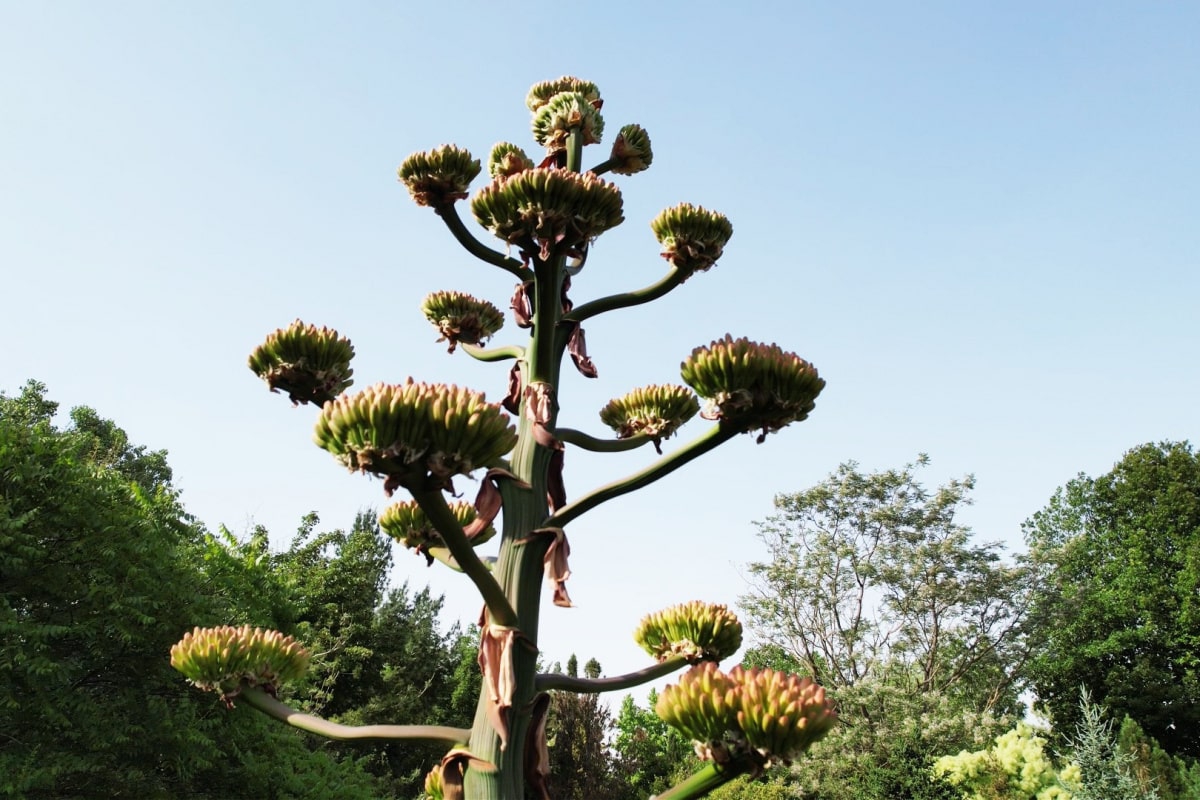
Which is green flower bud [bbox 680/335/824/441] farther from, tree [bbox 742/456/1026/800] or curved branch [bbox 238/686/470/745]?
tree [bbox 742/456/1026/800]

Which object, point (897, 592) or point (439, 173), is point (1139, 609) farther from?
point (439, 173)

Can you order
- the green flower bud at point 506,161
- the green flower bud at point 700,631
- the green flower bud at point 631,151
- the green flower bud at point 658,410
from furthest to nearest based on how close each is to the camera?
the green flower bud at point 631,151, the green flower bud at point 506,161, the green flower bud at point 658,410, the green flower bud at point 700,631

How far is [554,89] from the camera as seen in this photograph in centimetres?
430

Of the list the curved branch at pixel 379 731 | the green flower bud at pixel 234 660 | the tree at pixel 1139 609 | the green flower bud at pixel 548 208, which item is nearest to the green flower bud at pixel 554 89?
the green flower bud at pixel 548 208

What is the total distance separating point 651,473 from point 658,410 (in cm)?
89

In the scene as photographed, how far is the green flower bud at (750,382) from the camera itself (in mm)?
2332

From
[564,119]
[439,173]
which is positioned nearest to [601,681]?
[439,173]

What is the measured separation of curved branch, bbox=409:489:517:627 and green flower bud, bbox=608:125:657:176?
2.74m

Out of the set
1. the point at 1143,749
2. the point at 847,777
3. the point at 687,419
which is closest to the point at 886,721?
the point at 847,777

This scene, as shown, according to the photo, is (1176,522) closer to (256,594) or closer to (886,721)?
(886,721)

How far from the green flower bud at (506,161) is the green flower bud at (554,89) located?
37 cm

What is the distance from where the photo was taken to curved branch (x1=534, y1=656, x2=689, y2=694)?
7.61ft

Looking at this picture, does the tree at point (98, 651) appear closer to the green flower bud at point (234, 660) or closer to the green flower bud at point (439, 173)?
the green flower bud at point (234, 660)

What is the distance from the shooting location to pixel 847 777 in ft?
64.9
